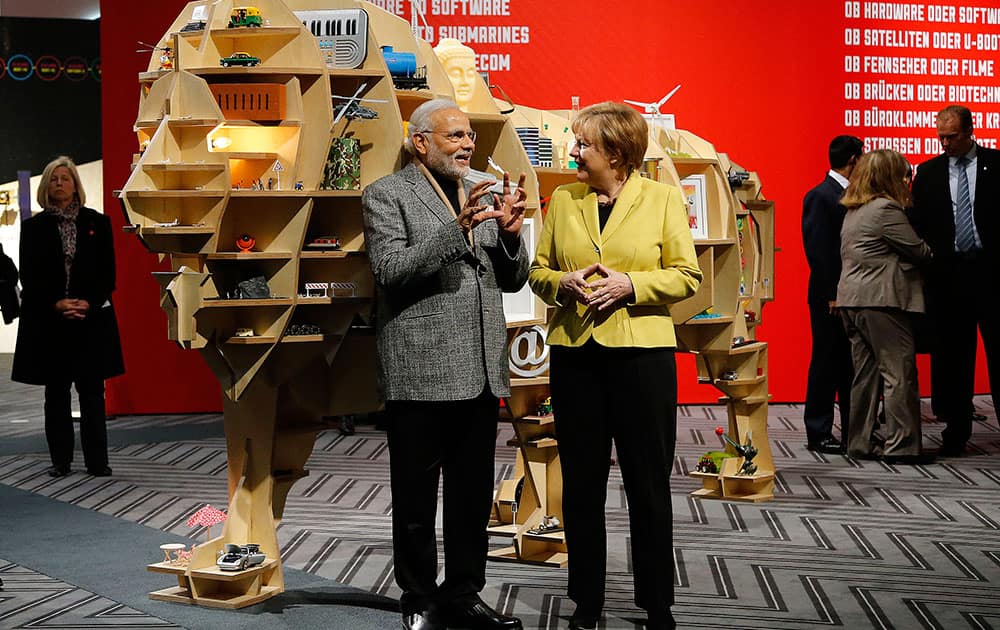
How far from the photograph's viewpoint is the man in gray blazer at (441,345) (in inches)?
153

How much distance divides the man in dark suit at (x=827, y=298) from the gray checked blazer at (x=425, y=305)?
4.12m

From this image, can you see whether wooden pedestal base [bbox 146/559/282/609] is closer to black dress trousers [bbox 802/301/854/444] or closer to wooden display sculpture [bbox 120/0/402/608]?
wooden display sculpture [bbox 120/0/402/608]

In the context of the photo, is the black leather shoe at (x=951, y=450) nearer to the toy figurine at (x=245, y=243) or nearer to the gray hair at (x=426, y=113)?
the gray hair at (x=426, y=113)

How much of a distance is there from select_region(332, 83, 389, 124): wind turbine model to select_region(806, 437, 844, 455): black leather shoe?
4.32 metres

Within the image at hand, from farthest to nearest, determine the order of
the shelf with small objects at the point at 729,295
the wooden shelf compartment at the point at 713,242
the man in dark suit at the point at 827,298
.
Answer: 1. the man in dark suit at the point at 827,298
2. the shelf with small objects at the point at 729,295
3. the wooden shelf compartment at the point at 713,242

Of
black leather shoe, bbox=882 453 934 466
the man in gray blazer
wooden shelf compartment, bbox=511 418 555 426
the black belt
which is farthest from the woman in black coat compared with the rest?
the black belt

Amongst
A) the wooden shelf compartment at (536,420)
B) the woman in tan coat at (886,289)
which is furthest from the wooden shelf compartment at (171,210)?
the woman in tan coat at (886,289)

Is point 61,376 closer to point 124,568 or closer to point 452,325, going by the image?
point 124,568

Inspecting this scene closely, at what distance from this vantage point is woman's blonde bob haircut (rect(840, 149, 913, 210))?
7.13m

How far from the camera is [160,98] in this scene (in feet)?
13.8

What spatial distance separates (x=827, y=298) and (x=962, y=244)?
832 mm

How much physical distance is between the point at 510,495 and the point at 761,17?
5.27 meters

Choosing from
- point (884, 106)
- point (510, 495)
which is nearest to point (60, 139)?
point (884, 106)

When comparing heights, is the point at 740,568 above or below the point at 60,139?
below
